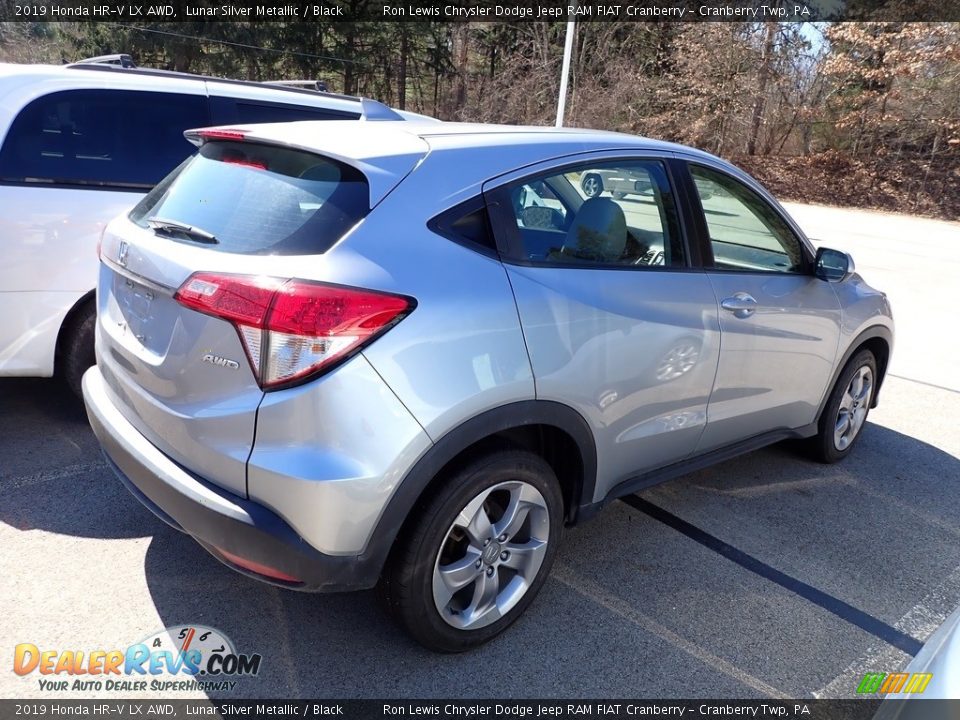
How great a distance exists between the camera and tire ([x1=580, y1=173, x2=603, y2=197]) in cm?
304

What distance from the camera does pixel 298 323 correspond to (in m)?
2.11

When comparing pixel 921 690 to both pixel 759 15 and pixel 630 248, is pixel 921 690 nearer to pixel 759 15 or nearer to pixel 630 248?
pixel 630 248

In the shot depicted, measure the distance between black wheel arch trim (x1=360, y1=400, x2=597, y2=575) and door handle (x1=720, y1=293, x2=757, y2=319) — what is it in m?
0.99

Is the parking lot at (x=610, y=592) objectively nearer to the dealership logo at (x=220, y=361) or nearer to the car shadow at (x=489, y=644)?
the car shadow at (x=489, y=644)

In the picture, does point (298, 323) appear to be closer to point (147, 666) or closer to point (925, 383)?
point (147, 666)

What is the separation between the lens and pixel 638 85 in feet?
92.3

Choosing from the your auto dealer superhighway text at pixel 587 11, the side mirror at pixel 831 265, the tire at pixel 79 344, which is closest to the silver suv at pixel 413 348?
the side mirror at pixel 831 265

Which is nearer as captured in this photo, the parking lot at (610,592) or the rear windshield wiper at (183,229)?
the rear windshield wiper at (183,229)

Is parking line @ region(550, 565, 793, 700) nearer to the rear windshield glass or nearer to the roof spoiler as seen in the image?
the rear windshield glass

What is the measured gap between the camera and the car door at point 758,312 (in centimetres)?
333

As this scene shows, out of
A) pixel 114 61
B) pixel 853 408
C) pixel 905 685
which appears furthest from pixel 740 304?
pixel 114 61

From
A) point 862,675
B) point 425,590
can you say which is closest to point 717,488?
point 862,675

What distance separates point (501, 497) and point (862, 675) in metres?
1.44

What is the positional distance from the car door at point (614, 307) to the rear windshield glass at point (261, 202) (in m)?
0.52
